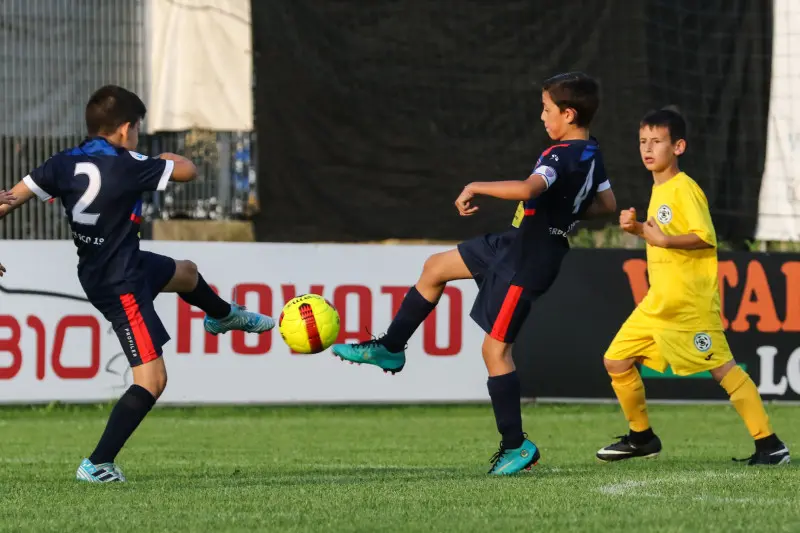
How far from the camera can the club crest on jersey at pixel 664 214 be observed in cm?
771

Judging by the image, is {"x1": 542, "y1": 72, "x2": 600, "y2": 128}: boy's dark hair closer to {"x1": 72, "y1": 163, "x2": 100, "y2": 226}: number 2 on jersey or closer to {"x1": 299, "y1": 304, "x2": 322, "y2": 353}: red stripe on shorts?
{"x1": 299, "y1": 304, "x2": 322, "y2": 353}: red stripe on shorts

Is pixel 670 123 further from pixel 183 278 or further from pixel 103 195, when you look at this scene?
pixel 103 195

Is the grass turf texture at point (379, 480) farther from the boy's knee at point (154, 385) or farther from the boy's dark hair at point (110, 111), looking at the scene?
the boy's dark hair at point (110, 111)

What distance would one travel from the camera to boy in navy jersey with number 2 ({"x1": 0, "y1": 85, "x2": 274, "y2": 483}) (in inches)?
278

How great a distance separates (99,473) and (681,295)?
309 centimetres

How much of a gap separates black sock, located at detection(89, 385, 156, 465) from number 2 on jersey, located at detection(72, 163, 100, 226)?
859 millimetres

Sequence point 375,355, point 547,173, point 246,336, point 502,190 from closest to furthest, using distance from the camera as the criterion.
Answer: point 502,190 → point 547,173 → point 375,355 → point 246,336

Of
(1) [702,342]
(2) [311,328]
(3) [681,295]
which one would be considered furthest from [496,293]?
(1) [702,342]

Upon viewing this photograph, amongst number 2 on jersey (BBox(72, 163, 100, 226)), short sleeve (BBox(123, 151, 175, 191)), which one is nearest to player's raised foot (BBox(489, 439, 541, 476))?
short sleeve (BBox(123, 151, 175, 191))

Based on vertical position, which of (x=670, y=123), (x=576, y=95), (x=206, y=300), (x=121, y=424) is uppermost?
(x=576, y=95)

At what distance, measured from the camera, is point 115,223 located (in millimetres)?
7102

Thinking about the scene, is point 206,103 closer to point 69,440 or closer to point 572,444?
point 69,440

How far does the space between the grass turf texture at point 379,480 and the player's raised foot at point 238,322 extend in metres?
0.78

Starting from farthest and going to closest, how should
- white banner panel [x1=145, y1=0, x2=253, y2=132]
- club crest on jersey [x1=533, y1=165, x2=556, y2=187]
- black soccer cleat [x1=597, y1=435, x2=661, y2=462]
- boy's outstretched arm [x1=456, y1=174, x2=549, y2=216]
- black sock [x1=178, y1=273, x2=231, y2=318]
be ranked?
white banner panel [x1=145, y1=0, x2=253, y2=132] < black soccer cleat [x1=597, y1=435, x2=661, y2=462] < black sock [x1=178, y1=273, x2=231, y2=318] < club crest on jersey [x1=533, y1=165, x2=556, y2=187] < boy's outstretched arm [x1=456, y1=174, x2=549, y2=216]
